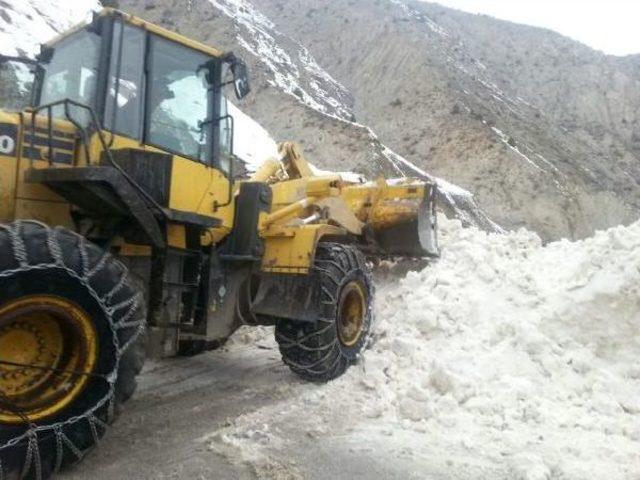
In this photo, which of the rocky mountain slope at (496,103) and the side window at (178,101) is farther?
the rocky mountain slope at (496,103)

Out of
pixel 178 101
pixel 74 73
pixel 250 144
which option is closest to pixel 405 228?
pixel 178 101

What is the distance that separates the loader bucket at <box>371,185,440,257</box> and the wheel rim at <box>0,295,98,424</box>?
477cm

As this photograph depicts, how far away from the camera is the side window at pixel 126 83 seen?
423 centimetres

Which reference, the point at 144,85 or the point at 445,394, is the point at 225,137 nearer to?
the point at 144,85

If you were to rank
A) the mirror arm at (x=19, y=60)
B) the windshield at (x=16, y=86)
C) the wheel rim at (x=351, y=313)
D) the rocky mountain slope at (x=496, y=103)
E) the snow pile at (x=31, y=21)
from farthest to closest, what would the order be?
the rocky mountain slope at (x=496, y=103), the snow pile at (x=31, y=21), the wheel rim at (x=351, y=313), the windshield at (x=16, y=86), the mirror arm at (x=19, y=60)

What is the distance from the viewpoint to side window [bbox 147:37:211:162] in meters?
4.48

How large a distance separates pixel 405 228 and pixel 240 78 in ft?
10.9

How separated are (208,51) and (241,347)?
3.45 m

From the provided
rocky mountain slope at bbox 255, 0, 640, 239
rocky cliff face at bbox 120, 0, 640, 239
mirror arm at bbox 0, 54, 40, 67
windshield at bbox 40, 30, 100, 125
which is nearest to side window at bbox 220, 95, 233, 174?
windshield at bbox 40, 30, 100, 125

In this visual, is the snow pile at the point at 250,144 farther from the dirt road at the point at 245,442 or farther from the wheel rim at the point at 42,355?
the wheel rim at the point at 42,355

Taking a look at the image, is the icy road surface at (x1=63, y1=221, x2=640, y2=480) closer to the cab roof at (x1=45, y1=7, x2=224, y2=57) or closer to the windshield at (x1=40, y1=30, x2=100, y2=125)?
the windshield at (x1=40, y1=30, x2=100, y2=125)

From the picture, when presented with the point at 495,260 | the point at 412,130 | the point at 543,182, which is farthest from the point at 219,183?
the point at 412,130

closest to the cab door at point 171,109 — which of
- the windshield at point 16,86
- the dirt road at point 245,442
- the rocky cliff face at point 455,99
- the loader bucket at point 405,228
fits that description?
the windshield at point 16,86

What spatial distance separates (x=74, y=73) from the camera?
461 centimetres
